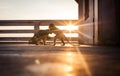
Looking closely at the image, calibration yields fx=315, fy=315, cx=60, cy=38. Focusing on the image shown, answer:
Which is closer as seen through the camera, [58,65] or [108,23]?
[58,65]

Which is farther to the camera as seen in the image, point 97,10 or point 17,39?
point 17,39

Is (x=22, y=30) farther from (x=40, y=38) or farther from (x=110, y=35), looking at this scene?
(x=110, y=35)

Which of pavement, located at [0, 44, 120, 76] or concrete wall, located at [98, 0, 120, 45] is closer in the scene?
pavement, located at [0, 44, 120, 76]

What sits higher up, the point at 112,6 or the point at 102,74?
the point at 112,6

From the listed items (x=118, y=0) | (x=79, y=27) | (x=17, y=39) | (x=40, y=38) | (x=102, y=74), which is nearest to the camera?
(x=102, y=74)

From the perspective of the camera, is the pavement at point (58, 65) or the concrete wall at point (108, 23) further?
the concrete wall at point (108, 23)

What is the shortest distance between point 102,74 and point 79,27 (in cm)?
1117

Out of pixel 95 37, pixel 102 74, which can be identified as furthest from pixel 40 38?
pixel 102 74

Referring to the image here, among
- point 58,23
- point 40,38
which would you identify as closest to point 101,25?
point 40,38

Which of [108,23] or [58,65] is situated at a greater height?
[108,23]

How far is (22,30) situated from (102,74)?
980 cm

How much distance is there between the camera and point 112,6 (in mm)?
6953

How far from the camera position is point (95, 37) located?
7387mm

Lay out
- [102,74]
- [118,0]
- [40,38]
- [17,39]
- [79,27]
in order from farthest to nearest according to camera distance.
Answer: [79,27], [17,39], [40,38], [118,0], [102,74]
